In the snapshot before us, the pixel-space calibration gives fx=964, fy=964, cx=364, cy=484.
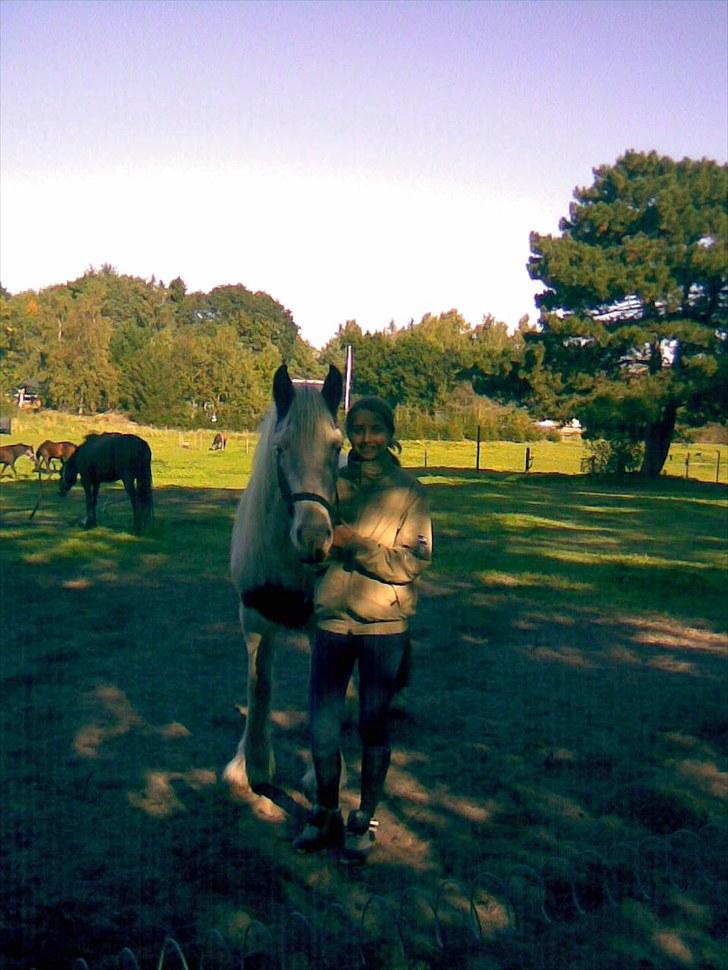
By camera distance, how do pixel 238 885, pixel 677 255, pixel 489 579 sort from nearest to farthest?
pixel 238 885, pixel 489 579, pixel 677 255

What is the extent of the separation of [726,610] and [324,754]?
7.39 meters

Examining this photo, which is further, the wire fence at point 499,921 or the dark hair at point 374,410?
the dark hair at point 374,410

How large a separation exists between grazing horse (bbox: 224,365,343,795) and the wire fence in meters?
1.27

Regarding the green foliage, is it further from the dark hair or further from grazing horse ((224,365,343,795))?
the dark hair

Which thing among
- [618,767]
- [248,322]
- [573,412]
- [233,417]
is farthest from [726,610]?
[248,322]

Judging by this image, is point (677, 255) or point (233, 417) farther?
point (233, 417)

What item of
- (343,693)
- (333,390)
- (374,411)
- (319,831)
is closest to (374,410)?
(374,411)

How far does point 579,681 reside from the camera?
710 cm

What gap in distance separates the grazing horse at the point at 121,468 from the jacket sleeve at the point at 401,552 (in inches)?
439

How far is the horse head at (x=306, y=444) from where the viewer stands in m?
3.65

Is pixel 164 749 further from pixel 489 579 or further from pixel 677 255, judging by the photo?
pixel 677 255

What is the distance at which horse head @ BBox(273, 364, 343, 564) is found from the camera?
144 inches

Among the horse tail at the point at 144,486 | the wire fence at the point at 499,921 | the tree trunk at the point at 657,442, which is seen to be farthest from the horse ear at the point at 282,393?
the tree trunk at the point at 657,442

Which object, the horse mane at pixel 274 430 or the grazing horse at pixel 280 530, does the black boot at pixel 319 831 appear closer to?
the grazing horse at pixel 280 530
